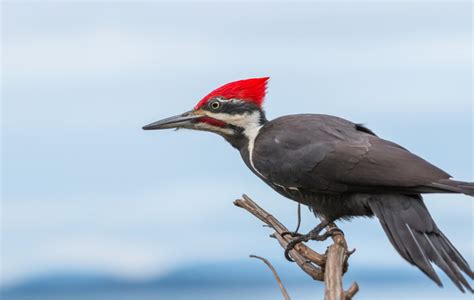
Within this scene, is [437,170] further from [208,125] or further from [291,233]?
[208,125]

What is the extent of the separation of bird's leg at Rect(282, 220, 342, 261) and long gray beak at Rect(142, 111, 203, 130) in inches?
48.6

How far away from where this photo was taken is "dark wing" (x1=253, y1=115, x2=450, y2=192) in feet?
15.2

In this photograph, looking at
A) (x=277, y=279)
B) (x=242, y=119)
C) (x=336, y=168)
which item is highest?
(x=242, y=119)

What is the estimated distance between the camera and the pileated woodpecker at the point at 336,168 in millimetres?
4402

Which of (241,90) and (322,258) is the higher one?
(241,90)

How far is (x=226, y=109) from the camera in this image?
5.53 metres

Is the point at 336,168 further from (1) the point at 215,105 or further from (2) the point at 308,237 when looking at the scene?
(1) the point at 215,105

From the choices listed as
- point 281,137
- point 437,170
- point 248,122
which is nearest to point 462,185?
point 437,170

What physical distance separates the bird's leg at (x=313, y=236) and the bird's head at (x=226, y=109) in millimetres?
997

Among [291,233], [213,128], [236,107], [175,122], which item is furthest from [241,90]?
[291,233]

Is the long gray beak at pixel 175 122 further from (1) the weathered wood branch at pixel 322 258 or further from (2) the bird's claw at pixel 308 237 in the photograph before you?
(2) the bird's claw at pixel 308 237

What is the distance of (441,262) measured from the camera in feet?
13.8

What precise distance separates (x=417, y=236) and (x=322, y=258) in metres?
0.66

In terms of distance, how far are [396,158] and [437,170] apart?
0.32 meters
